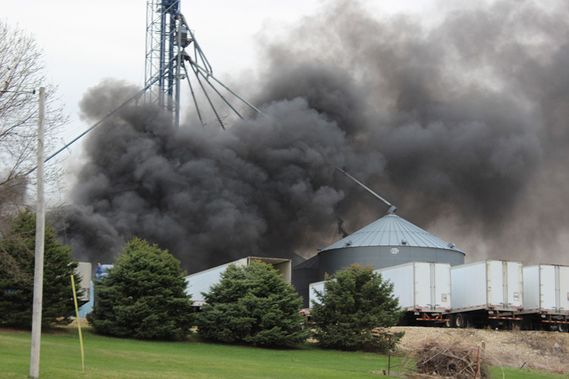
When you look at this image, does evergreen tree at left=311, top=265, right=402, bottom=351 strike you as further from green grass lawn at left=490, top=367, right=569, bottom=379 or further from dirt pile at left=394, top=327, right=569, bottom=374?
green grass lawn at left=490, top=367, right=569, bottom=379

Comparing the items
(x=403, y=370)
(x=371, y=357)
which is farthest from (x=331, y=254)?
(x=403, y=370)

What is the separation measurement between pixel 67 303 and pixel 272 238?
37.9 meters

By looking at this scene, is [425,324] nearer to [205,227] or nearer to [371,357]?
[371,357]

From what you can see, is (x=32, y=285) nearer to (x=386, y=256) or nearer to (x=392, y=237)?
(x=386, y=256)

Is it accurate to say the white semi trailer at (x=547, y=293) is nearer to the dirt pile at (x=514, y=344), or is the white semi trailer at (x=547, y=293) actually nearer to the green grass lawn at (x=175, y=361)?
the dirt pile at (x=514, y=344)

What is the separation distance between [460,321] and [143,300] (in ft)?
58.0

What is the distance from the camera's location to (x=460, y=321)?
44188mm

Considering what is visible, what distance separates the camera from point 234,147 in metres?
71.6

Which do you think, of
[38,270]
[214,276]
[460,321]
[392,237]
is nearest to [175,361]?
[38,270]

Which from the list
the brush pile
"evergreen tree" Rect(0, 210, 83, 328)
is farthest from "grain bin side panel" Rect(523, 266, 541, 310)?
"evergreen tree" Rect(0, 210, 83, 328)

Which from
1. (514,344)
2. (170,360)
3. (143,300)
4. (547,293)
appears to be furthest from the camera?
(547,293)

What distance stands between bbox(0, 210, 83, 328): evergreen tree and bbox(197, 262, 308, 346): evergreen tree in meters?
5.77

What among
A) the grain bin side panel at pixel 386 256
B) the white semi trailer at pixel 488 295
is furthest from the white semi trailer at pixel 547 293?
the grain bin side panel at pixel 386 256

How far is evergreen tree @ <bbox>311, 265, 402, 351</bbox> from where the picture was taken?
35.9 m
